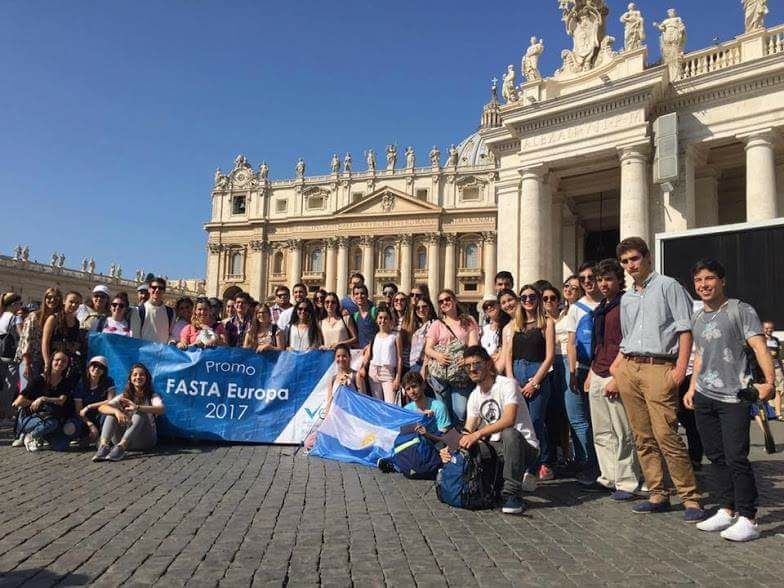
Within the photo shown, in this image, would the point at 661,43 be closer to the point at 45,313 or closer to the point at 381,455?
the point at 381,455

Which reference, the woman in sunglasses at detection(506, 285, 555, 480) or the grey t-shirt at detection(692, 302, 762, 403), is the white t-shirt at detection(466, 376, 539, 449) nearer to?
the woman in sunglasses at detection(506, 285, 555, 480)

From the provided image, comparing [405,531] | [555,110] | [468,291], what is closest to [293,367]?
[405,531]

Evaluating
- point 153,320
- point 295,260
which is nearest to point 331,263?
point 295,260

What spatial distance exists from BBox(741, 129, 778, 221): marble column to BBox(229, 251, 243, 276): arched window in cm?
5567

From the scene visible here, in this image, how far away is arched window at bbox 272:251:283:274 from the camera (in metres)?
62.3

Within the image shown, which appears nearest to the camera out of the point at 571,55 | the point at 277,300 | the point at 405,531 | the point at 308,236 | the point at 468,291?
the point at 405,531

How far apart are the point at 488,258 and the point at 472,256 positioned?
6.85 feet

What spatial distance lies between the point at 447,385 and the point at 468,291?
50039mm

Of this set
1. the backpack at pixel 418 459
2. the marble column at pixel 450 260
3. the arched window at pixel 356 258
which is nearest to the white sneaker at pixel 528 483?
the backpack at pixel 418 459

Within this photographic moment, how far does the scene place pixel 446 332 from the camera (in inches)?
268

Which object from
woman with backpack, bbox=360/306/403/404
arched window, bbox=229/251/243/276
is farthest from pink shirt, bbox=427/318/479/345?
arched window, bbox=229/251/243/276

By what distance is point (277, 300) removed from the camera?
9383mm

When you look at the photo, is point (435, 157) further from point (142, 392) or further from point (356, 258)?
point (142, 392)

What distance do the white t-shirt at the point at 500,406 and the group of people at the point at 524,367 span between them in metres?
0.01
